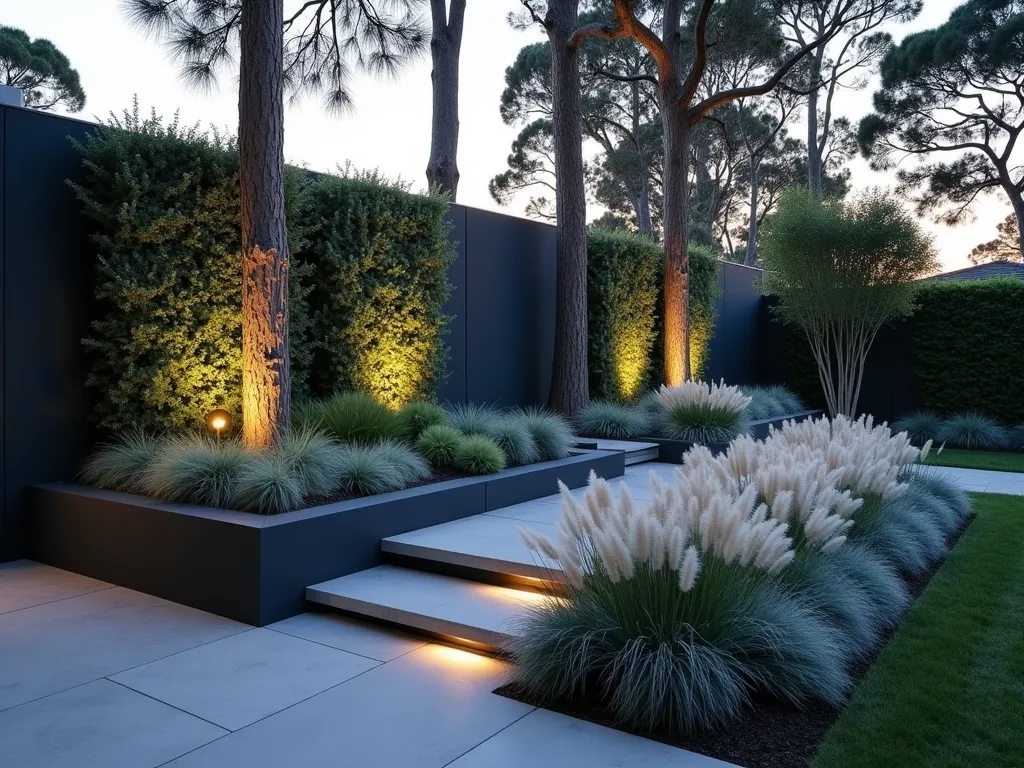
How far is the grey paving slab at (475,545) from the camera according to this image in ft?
12.5

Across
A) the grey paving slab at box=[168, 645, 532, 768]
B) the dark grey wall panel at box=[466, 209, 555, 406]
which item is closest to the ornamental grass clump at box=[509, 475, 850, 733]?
the grey paving slab at box=[168, 645, 532, 768]

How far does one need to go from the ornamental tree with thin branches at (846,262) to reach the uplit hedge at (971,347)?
773 millimetres

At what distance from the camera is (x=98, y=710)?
8.77 feet

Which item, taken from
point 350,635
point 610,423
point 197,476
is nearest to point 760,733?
point 350,635

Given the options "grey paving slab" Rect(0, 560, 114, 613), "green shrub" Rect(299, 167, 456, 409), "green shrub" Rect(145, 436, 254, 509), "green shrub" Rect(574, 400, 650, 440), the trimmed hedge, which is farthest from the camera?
the trimmed hedge

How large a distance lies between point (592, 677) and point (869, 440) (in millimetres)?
2762

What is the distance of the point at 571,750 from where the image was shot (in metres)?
2.40

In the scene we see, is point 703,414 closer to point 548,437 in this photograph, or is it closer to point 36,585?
point 548,437

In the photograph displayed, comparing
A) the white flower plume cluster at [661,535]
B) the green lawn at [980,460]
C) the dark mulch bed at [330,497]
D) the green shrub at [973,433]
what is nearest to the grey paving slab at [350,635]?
the dark mulch bed at [330,497]

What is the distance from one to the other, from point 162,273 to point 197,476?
153 centimetres

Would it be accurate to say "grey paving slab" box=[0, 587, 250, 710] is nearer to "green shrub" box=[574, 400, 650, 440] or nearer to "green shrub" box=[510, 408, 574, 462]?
"green shrub" box=[510, 408, 574, 462]

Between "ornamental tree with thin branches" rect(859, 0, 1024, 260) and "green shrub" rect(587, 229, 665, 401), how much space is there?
924 centimetres

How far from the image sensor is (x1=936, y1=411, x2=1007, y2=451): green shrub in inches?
Result: 427

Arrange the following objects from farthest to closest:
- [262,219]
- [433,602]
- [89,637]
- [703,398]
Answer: [703,398], [262,219], [433,602], [89,637]
